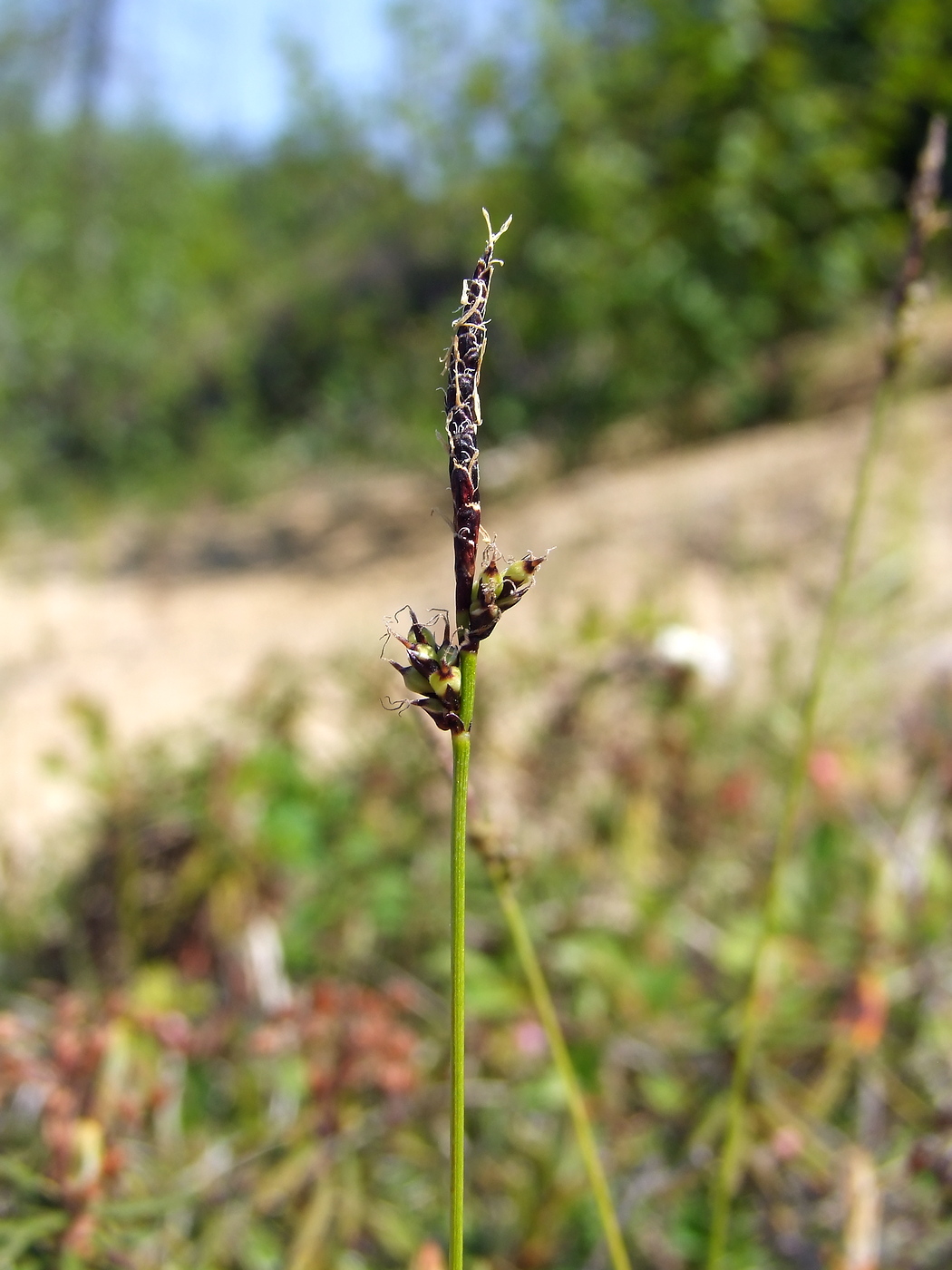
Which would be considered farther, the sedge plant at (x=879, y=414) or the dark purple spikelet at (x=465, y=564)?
the sedge plant at (x=879, y=414)

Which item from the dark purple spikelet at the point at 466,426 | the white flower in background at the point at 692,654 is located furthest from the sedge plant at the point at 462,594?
the white flower in background at the point at 692,654

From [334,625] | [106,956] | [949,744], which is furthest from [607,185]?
[106,956]

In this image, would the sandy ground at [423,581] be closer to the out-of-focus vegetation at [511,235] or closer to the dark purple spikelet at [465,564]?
the out-of-focus vegetation at [511,235]

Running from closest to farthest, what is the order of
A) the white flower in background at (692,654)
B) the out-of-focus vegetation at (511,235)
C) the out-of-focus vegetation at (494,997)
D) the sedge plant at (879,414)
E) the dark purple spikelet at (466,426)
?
the dark purple spikelet at (466,426), the sedge plant at (879,414), the out-of-focus vegetation at (494,997), the white flower in background at (692,654), the out-of-focus vegetation at (511,235)

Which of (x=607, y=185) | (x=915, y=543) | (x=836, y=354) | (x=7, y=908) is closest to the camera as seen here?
(x=7, y=908)

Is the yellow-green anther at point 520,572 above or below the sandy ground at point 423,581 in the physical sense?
below

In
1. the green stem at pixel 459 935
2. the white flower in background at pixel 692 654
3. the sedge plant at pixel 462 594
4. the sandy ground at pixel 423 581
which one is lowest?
the green stem at pixel 459 935

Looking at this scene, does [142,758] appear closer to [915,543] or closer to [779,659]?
[779,659]

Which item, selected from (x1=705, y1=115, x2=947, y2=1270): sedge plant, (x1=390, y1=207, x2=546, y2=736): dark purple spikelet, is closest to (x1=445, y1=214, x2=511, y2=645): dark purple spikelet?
(x1=390, y1=207, x2=546, y2=736): dark purple spikelet

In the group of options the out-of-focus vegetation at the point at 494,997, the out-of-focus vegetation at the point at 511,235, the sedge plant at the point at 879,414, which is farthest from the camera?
the out-of-focus vegetation at the point at 511,235
